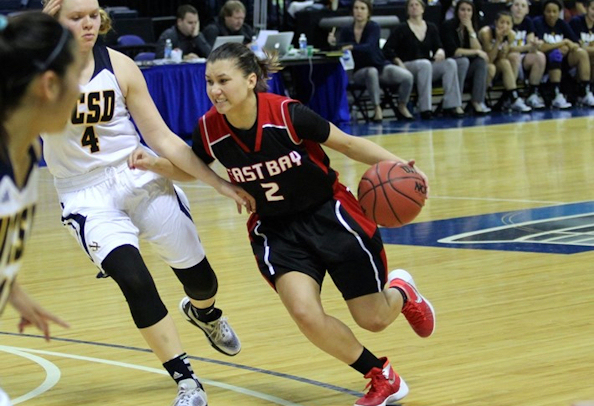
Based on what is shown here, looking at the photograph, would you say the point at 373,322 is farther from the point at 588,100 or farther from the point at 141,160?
the point at 588,100

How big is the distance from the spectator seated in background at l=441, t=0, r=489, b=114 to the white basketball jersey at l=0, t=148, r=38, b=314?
578 inches

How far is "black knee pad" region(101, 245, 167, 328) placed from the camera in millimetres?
4273

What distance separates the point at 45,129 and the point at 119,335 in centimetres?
328

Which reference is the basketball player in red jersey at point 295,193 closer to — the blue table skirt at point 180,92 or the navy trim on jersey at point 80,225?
the navy trim on jersey at point 80,225

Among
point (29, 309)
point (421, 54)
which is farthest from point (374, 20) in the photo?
point (29, 309)

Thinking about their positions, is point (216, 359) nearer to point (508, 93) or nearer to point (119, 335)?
point (119, 335)

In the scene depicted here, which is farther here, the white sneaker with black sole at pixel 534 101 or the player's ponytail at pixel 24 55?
the white sneaker with black sole at pixel 534 101

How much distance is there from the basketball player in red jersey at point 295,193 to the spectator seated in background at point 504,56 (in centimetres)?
1319

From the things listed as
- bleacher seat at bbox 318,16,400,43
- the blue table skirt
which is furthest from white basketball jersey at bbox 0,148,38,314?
bleacher seat at bbox 318,16,400,43

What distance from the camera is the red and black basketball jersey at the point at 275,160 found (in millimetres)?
4379

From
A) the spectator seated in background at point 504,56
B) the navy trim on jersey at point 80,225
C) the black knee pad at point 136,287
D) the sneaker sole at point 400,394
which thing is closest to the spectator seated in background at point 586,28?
the spectator seated in background at point 504,56

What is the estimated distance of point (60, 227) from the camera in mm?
9375

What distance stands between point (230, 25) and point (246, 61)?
11321 mm

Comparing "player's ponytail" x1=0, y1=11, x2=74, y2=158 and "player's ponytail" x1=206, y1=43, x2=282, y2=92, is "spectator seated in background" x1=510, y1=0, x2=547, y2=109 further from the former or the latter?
"player's ponytail" x1=0, y1=11, x2=74, y2=158
